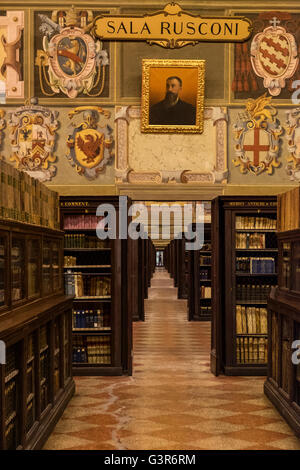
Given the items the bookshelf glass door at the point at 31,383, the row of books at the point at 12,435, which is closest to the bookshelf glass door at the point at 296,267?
the bookshelf glass door at the point at 31,383

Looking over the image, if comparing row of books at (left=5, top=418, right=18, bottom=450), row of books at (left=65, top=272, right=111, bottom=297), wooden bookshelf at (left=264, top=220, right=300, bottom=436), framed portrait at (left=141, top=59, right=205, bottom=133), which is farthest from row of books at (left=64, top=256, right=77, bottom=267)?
row of books at (left=5, top=418, right=18, bottom=450)

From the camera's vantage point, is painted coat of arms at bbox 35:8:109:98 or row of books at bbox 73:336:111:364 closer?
row of books at bbox 73:336:111:364

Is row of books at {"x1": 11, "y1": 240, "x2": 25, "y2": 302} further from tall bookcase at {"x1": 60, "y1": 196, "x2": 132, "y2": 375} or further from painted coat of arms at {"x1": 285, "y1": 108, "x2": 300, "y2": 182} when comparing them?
painted coat of arms at {"x1": 285, "y1": 108, "x2": 300, "y2": 182}

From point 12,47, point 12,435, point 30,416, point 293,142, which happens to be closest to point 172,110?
point 293,142

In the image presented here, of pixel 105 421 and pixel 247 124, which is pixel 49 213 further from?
pixel 247 124

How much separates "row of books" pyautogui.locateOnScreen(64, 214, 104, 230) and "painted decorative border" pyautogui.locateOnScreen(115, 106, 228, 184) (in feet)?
2.34

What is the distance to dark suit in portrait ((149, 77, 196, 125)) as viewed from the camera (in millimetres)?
8445

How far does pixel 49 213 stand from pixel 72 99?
9.02 ft

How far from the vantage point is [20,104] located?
846 centimetres

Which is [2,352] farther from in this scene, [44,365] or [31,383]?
[44,365]

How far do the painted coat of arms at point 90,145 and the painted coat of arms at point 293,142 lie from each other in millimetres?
2612

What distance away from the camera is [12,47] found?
8406mm

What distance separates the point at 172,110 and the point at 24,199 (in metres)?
3.90
